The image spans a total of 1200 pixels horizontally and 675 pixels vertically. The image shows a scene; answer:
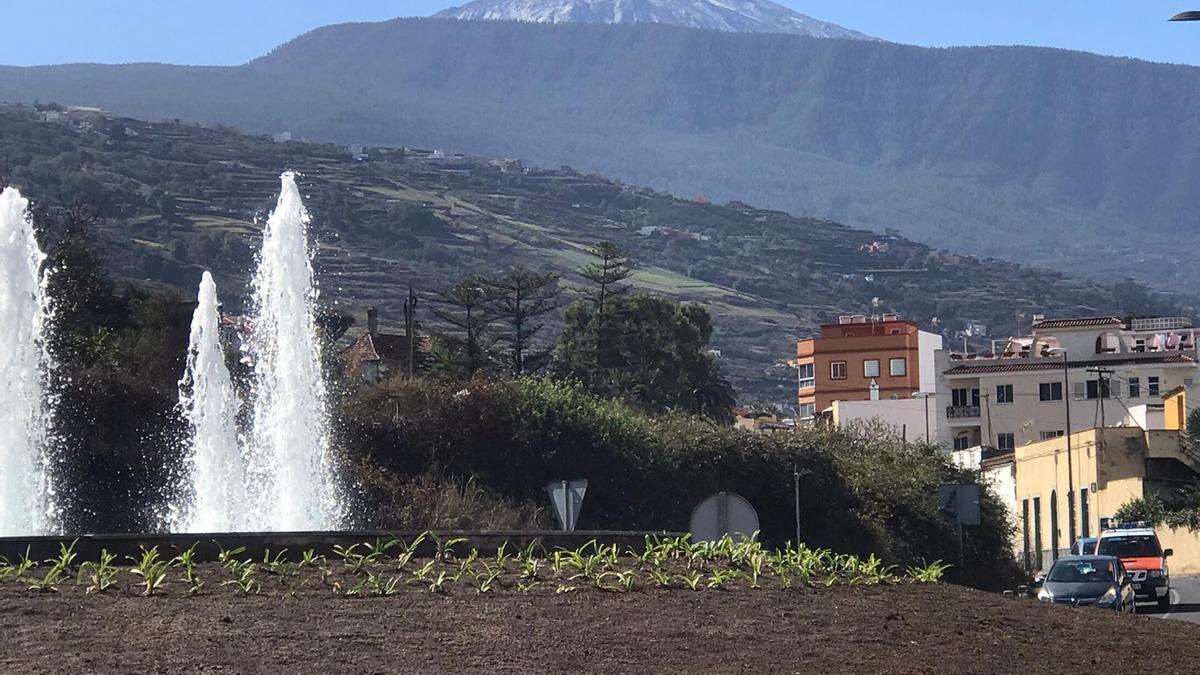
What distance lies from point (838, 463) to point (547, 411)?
6812 millimetres

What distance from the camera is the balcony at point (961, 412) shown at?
305 ft

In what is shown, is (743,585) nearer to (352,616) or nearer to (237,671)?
(352,616)

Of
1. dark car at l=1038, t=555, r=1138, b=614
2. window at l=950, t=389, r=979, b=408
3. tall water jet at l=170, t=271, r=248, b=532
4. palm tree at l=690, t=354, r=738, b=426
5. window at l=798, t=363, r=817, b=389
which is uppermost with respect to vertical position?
tall water jet at l=170, t=271, r=248, b=532

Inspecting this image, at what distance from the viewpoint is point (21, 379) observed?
2956cm

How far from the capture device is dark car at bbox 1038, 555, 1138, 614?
27778 millimetres

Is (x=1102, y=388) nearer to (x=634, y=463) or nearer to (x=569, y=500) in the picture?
(x=634, y=463)

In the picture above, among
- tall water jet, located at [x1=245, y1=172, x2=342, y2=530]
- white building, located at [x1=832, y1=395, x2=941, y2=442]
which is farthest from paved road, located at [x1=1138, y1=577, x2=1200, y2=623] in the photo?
white building, located at [x1=832, y1=395, x2=941, y2=442]

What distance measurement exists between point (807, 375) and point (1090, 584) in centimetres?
9128

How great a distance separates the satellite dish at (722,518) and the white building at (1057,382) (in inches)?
2722

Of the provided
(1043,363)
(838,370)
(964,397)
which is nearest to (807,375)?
(838,370)

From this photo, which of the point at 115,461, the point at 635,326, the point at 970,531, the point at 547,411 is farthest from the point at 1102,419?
the point at 115,461

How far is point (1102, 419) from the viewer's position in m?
79.0

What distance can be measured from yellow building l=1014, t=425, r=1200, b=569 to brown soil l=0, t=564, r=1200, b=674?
47.0m

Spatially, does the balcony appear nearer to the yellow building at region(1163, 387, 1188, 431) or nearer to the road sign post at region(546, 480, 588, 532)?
the yellow building at region(1163, 387, 1188, 431)
